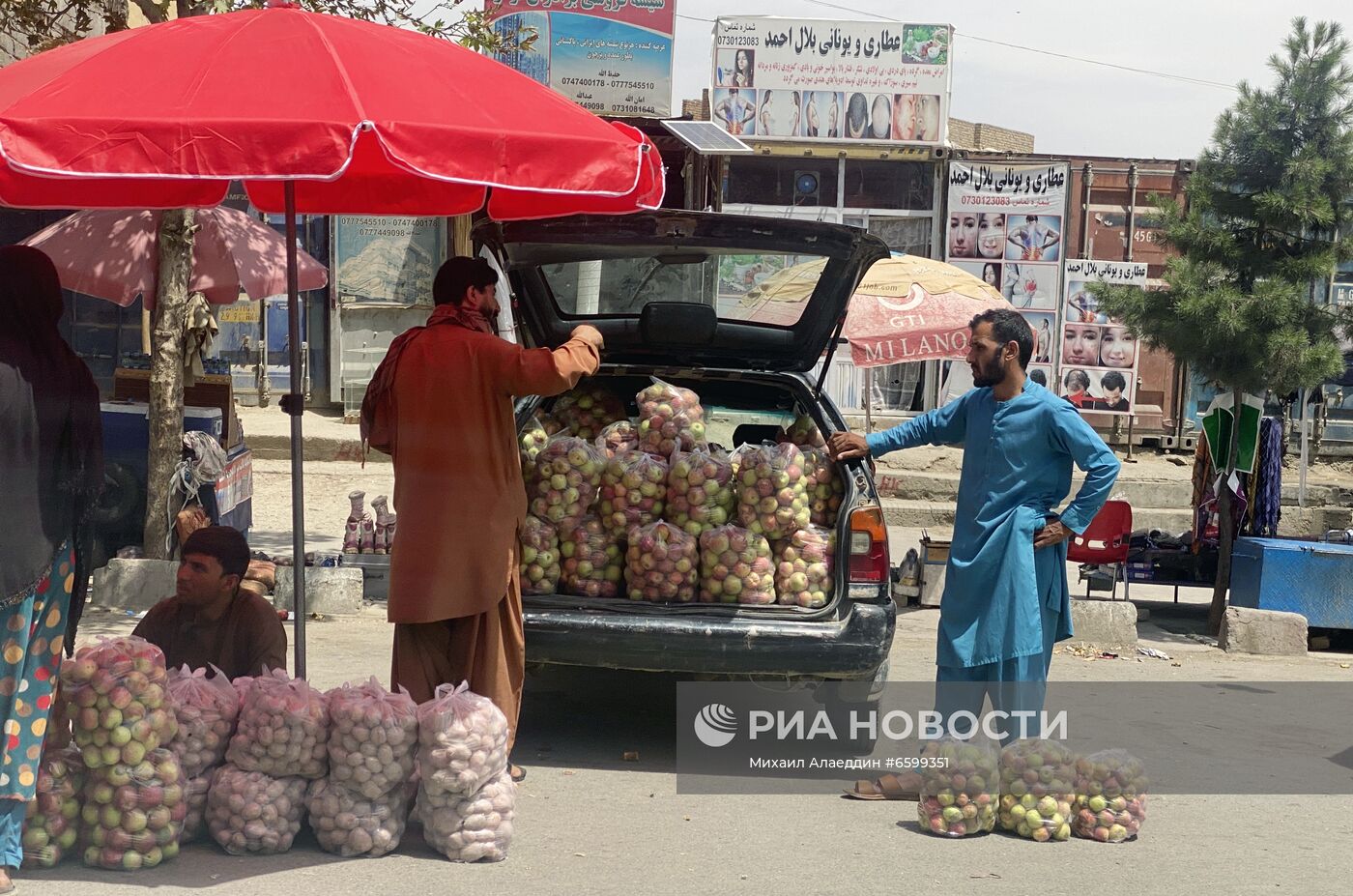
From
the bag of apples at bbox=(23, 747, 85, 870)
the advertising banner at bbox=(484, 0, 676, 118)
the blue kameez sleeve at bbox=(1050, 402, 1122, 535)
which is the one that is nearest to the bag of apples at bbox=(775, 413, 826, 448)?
the blue kameez sleeve at bbox=(1050, 402, 1122, 535)

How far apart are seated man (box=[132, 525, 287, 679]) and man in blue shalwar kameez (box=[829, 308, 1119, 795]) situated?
241cm

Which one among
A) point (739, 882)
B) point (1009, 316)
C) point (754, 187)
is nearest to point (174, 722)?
point (739, 882)

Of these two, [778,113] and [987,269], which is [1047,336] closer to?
[987,269]

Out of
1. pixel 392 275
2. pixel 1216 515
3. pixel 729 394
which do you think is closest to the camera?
pixel 729 394

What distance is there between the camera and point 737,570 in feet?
17.6

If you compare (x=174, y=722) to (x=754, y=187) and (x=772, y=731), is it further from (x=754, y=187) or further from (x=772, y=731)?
(x=754, y=187)

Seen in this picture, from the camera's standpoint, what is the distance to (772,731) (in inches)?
238

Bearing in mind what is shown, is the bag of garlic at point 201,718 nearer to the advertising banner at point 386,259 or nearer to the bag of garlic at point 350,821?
the bag of garlic at point 350,821

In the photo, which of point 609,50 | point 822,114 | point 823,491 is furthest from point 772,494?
point 609,50

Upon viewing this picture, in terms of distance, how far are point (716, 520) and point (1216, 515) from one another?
6.11m

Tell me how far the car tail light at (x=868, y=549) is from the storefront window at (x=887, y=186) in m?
14.0

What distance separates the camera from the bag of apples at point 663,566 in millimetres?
5391

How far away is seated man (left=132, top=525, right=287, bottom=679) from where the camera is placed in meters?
4.51

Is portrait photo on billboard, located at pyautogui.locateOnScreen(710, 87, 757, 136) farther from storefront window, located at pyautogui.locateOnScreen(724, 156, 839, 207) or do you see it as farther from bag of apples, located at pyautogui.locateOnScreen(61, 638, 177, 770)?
bag of apples, located at pyautogui.locateOnScreen(61, 638, 177, 770)
